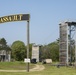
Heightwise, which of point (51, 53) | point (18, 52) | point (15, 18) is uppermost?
point (15, 18)

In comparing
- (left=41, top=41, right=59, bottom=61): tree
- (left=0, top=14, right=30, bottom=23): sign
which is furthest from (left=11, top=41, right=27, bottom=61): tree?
(left=0, top=14, right=30, bottom=23): sign

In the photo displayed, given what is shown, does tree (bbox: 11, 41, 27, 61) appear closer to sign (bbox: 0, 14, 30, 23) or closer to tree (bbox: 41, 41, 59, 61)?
tree (bbox: 41, 41, 59, 61)

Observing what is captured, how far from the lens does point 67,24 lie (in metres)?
81.8

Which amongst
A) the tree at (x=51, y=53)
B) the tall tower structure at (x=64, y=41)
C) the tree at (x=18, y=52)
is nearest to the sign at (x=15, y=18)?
the tall tower structure at (x=64, y=41)

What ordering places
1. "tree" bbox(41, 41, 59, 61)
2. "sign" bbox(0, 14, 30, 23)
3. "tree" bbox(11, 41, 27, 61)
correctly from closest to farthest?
1. "sign" bbox(0, 14, 30, 23)
2. "tree" bbox(41, 41, 59, 61)
3. "tree" bbox(11, 41, 27, 61)

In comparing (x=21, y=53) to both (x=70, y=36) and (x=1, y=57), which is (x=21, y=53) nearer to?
(x=1, y=57)

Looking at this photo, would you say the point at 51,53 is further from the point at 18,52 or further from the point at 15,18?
the point at 15,18

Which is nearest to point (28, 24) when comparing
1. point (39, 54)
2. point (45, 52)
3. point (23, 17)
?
point (23, 17)

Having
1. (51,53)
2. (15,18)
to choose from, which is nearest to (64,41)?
(15,18)

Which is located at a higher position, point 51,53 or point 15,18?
point 15,18

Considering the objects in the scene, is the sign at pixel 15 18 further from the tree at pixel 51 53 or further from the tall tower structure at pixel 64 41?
the tree at pixel 51 53

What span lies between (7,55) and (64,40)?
53974 mm

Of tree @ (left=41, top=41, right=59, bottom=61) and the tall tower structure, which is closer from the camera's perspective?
the tall tower structure

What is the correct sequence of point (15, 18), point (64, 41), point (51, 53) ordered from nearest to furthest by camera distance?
point (15, 18), point (64, 41), point (51, 53)
